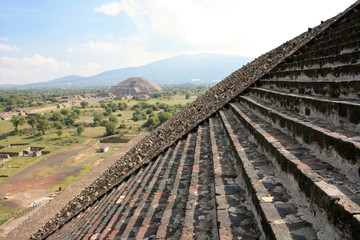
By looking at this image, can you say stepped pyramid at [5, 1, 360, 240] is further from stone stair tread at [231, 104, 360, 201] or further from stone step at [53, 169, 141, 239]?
stone step at [53, 169, 141, 239]

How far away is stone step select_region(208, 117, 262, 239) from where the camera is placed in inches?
77.3

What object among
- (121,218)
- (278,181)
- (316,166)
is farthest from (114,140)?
(316,166)

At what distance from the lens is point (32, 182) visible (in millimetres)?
22906

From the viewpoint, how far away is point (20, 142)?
40.8 m

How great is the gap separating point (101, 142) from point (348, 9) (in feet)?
125

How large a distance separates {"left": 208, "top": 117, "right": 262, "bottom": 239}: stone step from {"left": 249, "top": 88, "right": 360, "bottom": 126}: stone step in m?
1.30

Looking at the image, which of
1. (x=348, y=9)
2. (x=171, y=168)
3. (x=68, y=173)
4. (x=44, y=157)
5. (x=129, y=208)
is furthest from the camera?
(x=44, y=157)

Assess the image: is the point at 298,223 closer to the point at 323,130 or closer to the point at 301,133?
the point at 323,130

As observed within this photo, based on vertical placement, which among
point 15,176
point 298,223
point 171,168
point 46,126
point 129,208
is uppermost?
point 298,223

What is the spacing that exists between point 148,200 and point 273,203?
2.35 meters

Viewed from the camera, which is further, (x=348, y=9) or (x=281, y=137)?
(x=348, y=9)

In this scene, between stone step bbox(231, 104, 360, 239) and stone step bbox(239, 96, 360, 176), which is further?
stone step bbox(239, 96, 360, 176)

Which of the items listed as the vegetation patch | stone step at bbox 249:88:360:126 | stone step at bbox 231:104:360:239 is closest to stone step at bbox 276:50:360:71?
stone step at bbox 249:88:360:126

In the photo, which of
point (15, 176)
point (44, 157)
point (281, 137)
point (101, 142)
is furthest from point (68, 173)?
point (281, 137)
